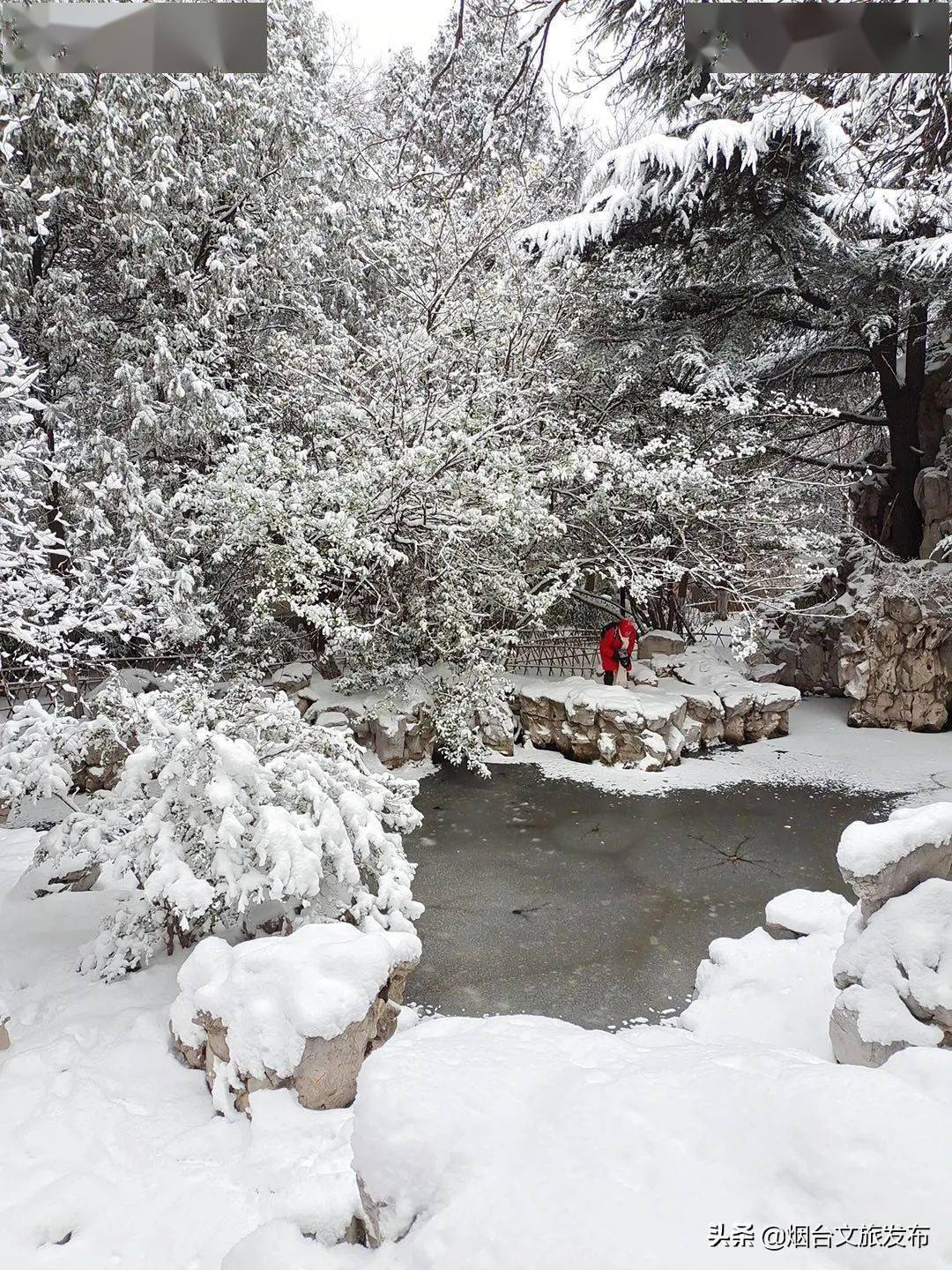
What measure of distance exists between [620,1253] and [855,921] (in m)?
2.66

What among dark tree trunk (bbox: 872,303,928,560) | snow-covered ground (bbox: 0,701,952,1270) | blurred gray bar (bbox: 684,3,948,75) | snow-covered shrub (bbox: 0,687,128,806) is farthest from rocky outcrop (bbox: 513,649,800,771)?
blurred gray bar (bbox: 684,3,948,75)

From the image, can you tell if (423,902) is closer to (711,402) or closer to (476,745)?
(476,745)

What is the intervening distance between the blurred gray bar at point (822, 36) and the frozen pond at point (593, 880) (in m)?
4.42

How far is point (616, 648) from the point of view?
1018cm

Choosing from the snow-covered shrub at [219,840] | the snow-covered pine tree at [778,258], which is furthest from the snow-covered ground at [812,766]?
the snow-covered shrub at [219,840]

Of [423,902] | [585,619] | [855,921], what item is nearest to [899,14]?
[855,921]

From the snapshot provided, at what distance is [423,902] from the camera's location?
5.75 m

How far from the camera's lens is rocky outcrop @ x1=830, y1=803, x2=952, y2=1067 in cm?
294

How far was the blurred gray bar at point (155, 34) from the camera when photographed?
1.06 m

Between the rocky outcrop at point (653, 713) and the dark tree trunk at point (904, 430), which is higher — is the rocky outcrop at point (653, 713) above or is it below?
below

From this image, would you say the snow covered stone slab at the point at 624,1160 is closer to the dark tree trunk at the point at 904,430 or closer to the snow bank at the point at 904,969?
the snow bank at the point at 904,969

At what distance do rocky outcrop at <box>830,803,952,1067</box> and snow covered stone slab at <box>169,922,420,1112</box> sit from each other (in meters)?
2.11

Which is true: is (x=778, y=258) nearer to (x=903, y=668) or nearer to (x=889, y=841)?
(x=903, y=668)

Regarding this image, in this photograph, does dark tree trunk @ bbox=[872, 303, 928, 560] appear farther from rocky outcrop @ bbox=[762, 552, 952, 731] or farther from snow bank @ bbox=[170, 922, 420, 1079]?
snow bank @ bbox=[170, 922, 420, 1079]
